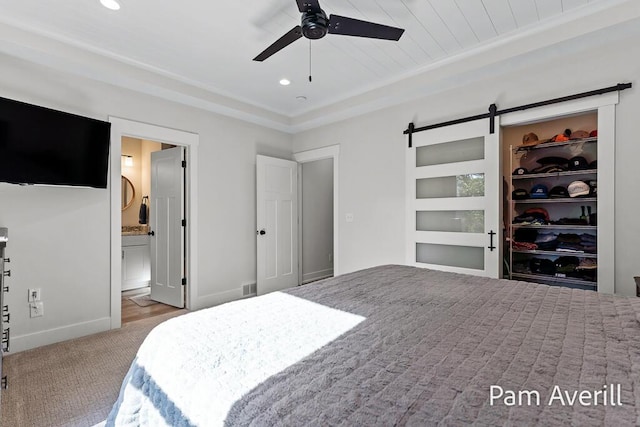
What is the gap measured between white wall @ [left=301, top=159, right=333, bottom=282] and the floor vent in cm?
102

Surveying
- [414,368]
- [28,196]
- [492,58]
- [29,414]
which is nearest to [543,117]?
[492,58]

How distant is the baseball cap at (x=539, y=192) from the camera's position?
3.67 meters

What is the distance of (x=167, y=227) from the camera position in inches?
166

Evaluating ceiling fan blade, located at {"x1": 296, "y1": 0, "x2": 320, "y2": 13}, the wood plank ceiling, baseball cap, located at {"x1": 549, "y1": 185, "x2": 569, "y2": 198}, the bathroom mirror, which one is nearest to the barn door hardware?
the wood plank ceiling

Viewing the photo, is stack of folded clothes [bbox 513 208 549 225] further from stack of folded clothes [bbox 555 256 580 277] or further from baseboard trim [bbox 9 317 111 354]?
baseboard trim [bbox 9 317 111 354]

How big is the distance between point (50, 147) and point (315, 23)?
247 centimetres

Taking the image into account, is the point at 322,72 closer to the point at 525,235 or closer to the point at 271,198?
the point at 271,198

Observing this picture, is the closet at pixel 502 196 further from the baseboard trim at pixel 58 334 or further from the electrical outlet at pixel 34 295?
the electrical outlet at pixel 34 295

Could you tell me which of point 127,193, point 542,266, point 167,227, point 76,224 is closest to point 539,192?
point 542,266

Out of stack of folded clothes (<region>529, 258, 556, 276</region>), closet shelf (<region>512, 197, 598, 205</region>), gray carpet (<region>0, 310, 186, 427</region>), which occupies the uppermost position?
closet shelf (<region>512, 197, 598, 205</region>)

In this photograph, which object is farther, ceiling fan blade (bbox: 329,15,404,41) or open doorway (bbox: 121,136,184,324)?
open doorway (bbox: 121,136,184,324)

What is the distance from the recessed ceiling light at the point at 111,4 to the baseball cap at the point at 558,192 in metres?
4.44

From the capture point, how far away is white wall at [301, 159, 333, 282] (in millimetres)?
5422

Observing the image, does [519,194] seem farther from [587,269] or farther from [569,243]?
[587,269]
